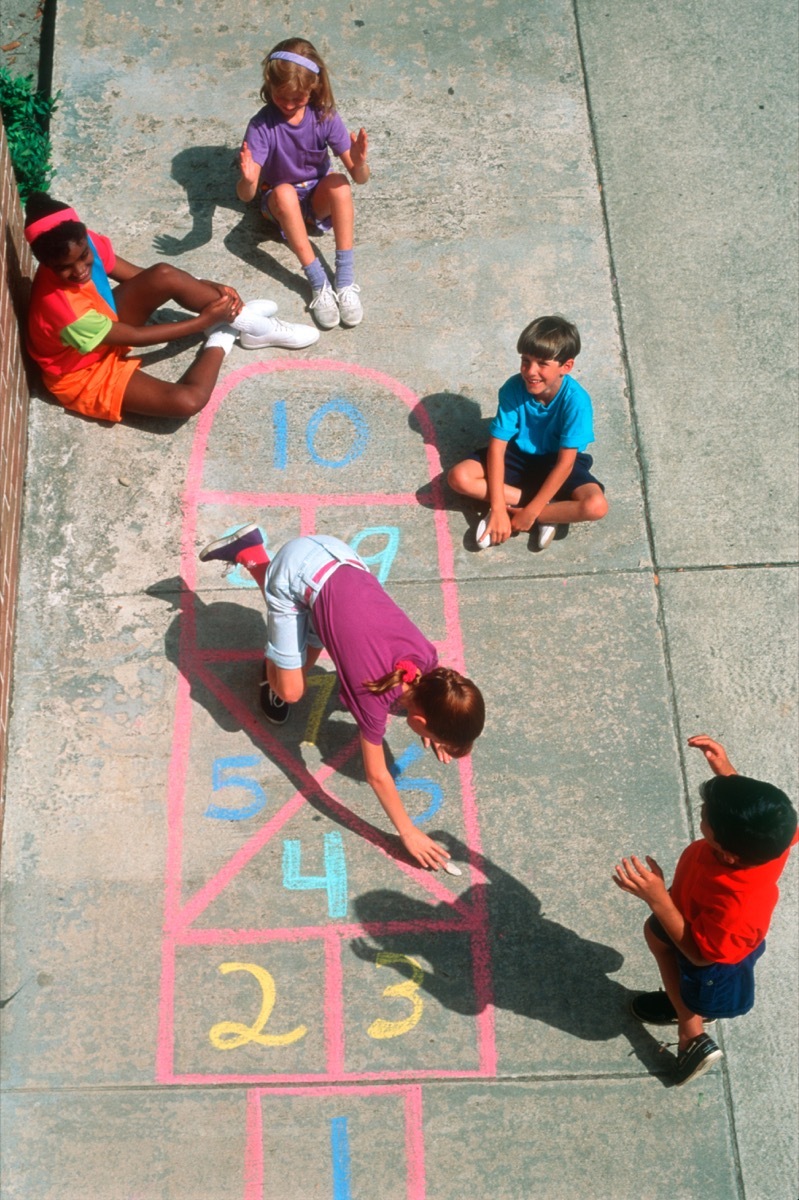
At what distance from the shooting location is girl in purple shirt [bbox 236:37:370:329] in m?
5.30

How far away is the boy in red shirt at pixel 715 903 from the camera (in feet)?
11.3

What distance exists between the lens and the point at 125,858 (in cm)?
448

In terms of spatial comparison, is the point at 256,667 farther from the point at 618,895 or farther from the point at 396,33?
the point at 396,33

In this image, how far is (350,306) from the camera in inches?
221

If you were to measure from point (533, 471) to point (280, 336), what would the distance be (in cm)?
139

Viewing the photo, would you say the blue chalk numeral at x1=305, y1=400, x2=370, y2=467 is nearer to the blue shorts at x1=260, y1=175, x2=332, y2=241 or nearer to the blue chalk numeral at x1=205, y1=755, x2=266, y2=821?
the blue shorts at x1=260, y1=175, x2=332, y2=241

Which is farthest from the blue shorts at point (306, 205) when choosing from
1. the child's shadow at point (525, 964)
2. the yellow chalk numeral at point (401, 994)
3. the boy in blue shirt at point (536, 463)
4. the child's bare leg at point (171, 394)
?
the yellow chalk numeral at point (401, 994)

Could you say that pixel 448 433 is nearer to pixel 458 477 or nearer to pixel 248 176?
pixel 458 477

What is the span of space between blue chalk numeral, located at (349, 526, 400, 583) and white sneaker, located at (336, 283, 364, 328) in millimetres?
1160

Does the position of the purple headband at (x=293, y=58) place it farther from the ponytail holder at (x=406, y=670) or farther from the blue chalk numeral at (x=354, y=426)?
the ponytail holder at (x=406, y=670)

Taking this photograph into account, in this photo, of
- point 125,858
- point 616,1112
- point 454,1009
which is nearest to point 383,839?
point 454,1009

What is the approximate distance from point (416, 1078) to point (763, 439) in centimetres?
326

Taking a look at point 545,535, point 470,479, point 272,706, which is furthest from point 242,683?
point 545,535

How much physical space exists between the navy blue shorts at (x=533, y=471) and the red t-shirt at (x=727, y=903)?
6.11 ft
